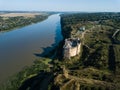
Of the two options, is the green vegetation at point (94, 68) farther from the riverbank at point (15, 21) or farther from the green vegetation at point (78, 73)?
the riverbank at point (15, 21)

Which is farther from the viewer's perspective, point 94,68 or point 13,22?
point 13,22

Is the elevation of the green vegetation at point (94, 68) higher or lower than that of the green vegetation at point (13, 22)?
higher

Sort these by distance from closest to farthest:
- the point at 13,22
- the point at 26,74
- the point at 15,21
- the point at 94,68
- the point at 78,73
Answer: the point at 78,73
the point at 26,74
the point at 94,68
the point at 13,22
the point at 15,21

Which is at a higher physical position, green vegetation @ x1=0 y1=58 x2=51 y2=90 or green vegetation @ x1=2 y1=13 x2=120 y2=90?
green vegetation @ x1=2 y1=13 x2=120 y2=90

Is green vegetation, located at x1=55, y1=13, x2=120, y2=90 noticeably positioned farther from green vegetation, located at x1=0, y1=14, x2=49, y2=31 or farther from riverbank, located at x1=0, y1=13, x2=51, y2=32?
riverbank, located at x1=0, y1=13, x2=51, y2=32

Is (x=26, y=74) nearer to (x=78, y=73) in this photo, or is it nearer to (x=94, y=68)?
(x=78, y=73)

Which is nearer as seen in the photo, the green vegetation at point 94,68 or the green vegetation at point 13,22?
the green vegetation at point 94,68

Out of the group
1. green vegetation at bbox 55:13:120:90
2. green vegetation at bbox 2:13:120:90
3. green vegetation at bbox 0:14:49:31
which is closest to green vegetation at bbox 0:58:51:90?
green vegetation at bbox 2:13:120:90

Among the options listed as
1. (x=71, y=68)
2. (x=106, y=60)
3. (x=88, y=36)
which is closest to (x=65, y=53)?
(x=71, y=68)

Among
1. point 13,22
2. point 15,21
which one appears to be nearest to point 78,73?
point 13,22

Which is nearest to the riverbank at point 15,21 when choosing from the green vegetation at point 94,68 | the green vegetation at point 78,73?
the green vegetation at point 94,68

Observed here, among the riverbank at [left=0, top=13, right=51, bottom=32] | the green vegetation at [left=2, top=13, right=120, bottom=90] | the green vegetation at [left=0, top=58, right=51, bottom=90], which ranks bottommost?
the riverbank at [left=0, top=13, right=51, bottom=32]
